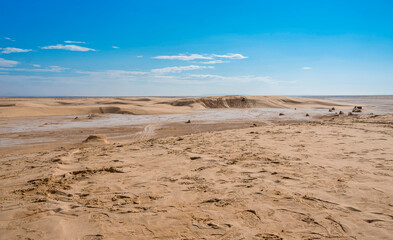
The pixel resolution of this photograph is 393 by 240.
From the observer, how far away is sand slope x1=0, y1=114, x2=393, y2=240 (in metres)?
2.29

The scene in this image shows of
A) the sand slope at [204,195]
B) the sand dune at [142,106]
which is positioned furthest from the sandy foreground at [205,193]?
the sand dune at [142,106]

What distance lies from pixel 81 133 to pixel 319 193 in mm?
9118

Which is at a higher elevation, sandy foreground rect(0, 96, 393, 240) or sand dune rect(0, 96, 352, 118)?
sand dune rect(0, 96, 352, 118)

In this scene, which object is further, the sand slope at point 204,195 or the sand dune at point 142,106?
the sand dune at point 142,106

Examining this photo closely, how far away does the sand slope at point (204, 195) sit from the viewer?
7.52ft

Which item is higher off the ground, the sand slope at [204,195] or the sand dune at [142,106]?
the sand dune at [142,106]

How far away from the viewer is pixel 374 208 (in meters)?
2.59

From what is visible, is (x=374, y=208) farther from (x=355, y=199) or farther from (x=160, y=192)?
(x=160, y=192)

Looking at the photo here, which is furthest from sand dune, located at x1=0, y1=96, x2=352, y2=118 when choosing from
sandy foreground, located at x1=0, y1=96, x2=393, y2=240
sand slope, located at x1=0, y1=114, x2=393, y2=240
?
sand slope, located at x1=0, y1=114, x2=393, y2=240

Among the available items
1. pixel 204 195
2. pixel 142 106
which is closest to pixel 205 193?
pixel 204 195

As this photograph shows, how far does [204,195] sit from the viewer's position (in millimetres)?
3088

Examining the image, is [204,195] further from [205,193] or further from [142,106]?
[142,106]

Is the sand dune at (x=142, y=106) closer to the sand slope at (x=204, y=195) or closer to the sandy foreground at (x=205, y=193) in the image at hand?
the sandy foreground at (x=205, y=193)

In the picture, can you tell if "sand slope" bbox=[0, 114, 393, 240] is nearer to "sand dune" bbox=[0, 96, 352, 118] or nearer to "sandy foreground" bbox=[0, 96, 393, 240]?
"sandy foreground" bbox=[0, 96, 393, 240]
